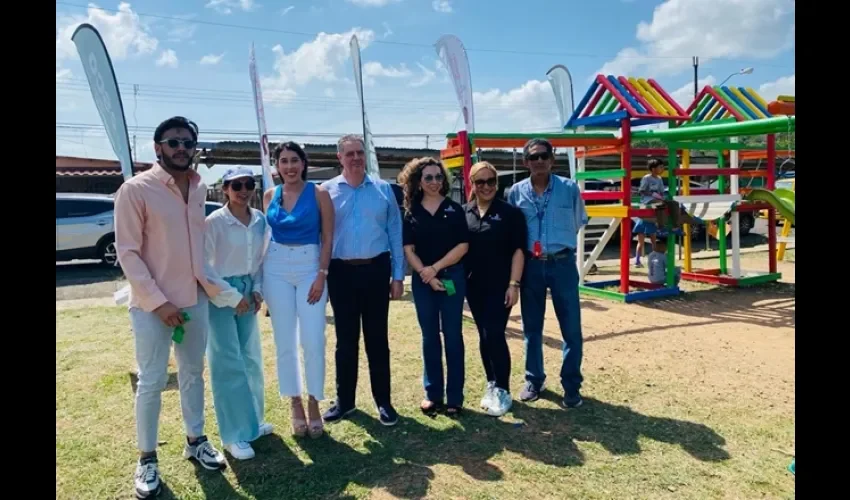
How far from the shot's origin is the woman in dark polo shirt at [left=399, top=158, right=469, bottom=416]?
Answer: 367 cm

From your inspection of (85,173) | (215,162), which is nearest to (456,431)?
(215,162)

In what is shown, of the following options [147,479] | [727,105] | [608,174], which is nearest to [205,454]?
[147,479]

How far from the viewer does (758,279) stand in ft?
29.3

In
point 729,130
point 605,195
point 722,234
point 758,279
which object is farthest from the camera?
point 722,234

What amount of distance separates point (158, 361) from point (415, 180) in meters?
1.84

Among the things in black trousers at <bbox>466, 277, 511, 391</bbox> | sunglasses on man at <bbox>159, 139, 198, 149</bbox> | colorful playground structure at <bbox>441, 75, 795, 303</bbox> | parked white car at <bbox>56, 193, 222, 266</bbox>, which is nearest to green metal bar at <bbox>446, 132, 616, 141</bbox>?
colorful playground structure at <bbox>441, 75, 795, 303</bbox>

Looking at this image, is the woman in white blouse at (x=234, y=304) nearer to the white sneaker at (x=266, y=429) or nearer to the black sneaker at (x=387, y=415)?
the white sneaker at (x=266, y=429)

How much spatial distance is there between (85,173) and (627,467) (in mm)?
20824

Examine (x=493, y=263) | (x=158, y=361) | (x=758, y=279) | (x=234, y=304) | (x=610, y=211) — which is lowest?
(x=758, y=279)

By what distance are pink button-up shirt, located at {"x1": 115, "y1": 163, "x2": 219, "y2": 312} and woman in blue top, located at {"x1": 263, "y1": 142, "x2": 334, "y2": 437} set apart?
0.51 metres

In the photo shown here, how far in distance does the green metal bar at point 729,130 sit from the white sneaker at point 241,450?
591 cm

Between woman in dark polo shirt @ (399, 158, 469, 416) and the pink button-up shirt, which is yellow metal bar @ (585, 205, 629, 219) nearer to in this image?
woman in dark polo shirt @ (399, 158, 469, 416)

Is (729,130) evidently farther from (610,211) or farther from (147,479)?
(147,479)
